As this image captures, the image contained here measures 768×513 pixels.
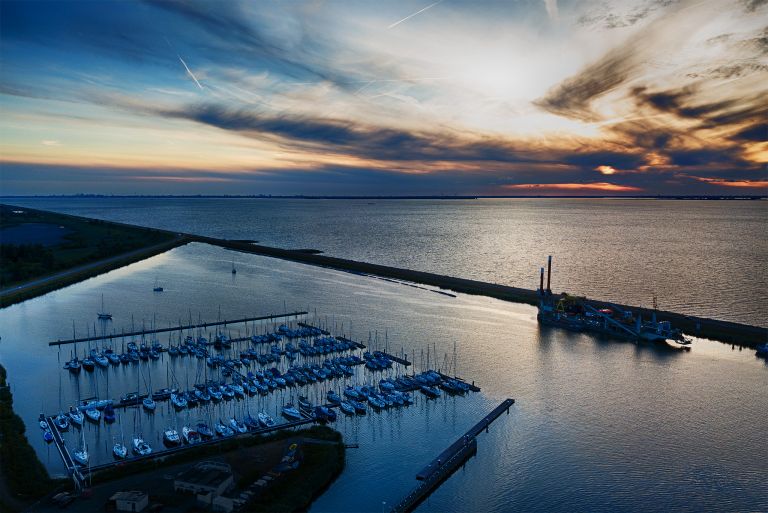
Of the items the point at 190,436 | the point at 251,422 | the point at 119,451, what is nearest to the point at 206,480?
the point at 190,436

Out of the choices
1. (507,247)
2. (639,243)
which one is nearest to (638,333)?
(507,247)

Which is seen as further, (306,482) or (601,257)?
(601,257)

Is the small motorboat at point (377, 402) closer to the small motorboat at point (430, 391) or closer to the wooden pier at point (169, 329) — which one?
the small motorboat at point (430, 391)

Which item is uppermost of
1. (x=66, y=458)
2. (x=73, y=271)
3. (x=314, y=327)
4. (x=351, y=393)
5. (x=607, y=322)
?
(x=73, y=271)

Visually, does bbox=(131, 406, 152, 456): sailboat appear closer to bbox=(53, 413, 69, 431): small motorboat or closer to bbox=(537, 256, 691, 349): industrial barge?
bbox=(53, 413, 69, 431): small motorboat

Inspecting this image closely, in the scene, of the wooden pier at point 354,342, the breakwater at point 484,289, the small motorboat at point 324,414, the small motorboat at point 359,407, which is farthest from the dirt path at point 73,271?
the small motorboat at point 359,407

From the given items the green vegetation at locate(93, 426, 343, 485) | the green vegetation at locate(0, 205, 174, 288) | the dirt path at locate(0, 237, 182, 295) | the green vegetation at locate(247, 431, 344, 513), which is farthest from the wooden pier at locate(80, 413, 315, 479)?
the green vegetation at locate(0, 205, 174, 288)

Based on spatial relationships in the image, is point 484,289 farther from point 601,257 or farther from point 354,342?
point 601,257
